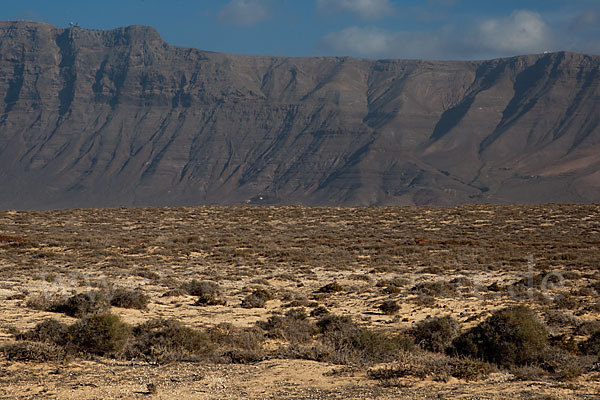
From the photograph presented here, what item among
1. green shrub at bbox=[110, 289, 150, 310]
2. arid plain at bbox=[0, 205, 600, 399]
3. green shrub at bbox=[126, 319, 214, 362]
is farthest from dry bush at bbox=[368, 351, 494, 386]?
green shrub at bbox=[110, 289, 150, 310]

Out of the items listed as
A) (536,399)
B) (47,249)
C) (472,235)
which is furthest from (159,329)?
(472,235)

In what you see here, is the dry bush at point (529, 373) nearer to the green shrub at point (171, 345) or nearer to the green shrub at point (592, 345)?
the green shrub at point (592, 345)

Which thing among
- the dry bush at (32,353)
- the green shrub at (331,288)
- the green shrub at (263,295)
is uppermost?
the green shrub at (331,288)

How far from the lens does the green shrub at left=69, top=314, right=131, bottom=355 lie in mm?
13648

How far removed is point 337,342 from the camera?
47.5ft

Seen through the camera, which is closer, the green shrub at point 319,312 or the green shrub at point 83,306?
the green shrub at point 83,306

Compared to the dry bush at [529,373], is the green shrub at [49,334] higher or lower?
lower

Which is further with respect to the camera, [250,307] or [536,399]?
[250,307]

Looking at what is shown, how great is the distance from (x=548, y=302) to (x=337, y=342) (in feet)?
31.0

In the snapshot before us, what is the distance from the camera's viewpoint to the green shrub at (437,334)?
14930mm

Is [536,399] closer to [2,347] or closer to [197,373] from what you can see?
[197,373]

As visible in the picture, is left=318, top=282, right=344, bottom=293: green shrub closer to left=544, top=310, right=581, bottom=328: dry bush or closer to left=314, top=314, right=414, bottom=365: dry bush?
left=544, top=310, right=581, bottom=328: dry bush

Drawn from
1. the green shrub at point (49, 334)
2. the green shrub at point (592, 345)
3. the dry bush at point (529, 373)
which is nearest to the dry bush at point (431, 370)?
the dry bush at point (529, 373)

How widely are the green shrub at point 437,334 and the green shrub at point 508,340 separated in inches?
29.8
